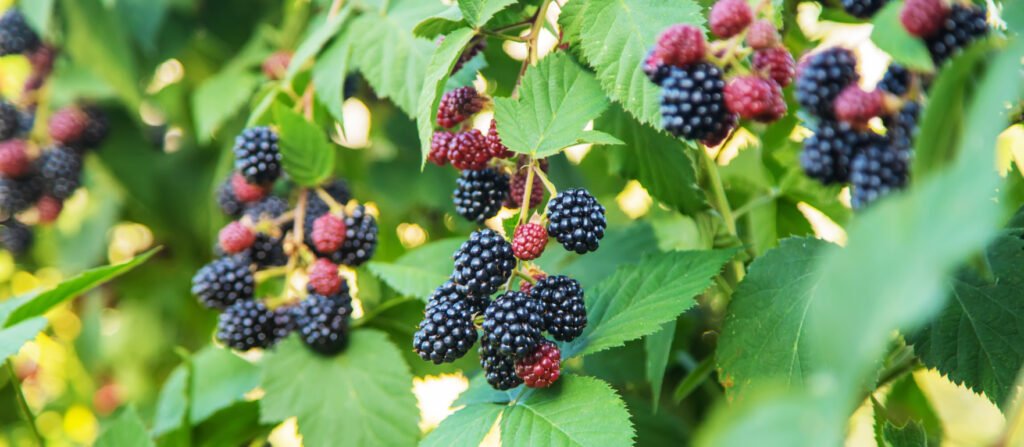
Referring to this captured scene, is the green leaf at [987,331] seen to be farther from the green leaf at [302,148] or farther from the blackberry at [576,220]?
the green leaf at [302,148]

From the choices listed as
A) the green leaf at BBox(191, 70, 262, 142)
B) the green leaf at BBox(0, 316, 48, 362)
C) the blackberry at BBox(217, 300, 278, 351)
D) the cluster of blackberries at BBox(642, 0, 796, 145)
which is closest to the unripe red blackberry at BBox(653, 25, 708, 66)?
the cluster of blackberries at BBox(642, 0, 796, 145)

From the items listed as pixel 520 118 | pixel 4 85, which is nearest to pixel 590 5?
pixel 520 118

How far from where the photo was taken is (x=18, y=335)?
110 cm

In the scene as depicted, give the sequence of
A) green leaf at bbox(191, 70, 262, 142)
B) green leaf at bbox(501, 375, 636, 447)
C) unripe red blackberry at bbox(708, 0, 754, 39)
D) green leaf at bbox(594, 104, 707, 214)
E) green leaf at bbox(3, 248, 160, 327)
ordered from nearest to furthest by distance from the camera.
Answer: unripe red blackberry at bbox(708, 0, 754, 39) → green leaf at bbox(501, 375, 636, 447) → green leaf at bbox(594, 104, 707, 214) → green leaf at bbox(3, 248, 160, 327) → green leaf at bbox(191, 70, 262, 142)

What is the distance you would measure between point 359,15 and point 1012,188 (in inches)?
34.9

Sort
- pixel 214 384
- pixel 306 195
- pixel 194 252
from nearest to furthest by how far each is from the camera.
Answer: pixel 306 195 < pixel 214 384 < pixel 194 252

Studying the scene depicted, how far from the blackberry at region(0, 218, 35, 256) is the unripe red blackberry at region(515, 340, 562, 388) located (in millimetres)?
1331

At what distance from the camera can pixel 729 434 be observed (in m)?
0.42

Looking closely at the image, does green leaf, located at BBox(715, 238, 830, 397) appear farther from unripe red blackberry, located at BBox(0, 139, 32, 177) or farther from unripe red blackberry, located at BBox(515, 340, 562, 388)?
unripe red blackberry, located at BBox(0, 139, 32, 177)

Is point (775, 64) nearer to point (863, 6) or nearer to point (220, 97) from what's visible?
point (863, 6)

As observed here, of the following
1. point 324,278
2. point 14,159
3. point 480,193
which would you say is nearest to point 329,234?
point 324,278

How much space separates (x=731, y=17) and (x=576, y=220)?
23 centimetres

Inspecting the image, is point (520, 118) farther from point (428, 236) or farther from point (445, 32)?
point (428, 236)

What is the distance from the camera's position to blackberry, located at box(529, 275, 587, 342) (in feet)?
2.80
